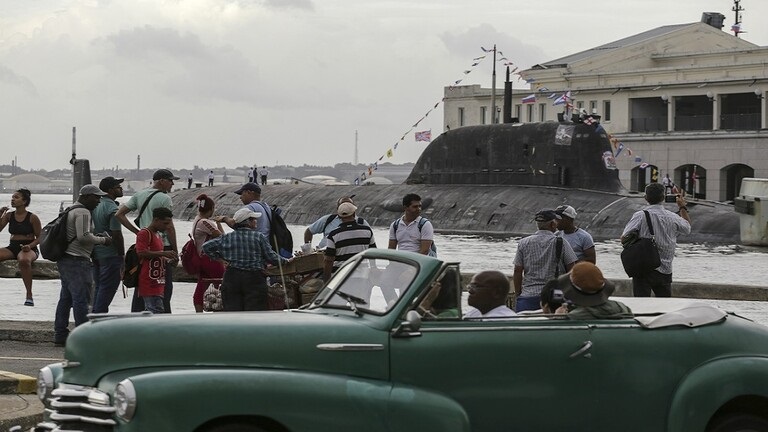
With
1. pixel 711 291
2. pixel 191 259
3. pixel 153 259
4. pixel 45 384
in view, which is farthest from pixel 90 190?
pixel 711 291

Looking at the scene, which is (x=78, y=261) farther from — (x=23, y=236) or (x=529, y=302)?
(x=529, y=302)

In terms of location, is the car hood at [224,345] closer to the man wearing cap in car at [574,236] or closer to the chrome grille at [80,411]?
the chrome grille at [80,411]

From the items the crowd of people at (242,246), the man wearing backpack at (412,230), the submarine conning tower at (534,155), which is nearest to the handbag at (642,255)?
the crowd of people at (242,246)

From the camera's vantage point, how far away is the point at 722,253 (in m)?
40.2

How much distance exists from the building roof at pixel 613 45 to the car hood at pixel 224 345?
79662mm

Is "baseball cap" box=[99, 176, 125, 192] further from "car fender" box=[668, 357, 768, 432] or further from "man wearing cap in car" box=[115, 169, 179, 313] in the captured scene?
"car fender" box=[668, 357, 768, 432]

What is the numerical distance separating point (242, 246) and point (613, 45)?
3202 inches

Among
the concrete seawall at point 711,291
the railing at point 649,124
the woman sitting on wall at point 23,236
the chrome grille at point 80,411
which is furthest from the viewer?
the railing at point 649,124

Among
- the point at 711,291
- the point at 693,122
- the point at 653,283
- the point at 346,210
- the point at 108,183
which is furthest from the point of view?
→ the point at 693,122

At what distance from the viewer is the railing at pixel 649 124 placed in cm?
7869

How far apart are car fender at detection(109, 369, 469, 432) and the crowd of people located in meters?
3.58

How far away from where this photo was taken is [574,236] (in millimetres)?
11242

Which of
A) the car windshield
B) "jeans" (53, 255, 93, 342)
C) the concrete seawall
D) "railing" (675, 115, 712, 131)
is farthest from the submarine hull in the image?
the car windshield

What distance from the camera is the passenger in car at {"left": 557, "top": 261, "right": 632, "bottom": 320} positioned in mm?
6512
